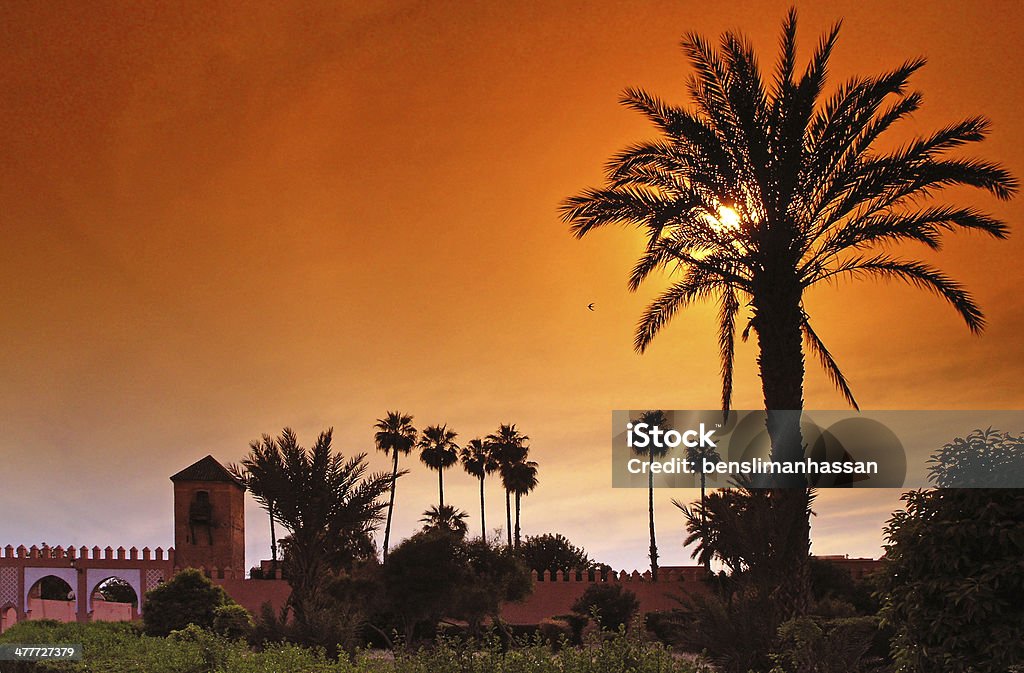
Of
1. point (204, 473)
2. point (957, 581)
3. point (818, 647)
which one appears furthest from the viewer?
point (204, 473)

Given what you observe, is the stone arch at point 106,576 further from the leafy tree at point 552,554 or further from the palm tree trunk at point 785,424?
the palm tree trunk at point 785,424

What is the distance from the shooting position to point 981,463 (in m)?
9.50

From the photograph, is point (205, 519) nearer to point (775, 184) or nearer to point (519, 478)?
point (519, 478)

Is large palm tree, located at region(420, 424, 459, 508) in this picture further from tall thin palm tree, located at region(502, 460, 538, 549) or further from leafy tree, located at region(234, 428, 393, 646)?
leafy tree, located at region(234, 428, 393, 646)

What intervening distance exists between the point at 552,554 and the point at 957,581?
51539 mm

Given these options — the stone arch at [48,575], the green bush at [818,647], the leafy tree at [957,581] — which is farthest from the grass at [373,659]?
the stone arch at [48,575]

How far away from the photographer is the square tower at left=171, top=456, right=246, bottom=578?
4762cm

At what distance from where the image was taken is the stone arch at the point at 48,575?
47.2 meters

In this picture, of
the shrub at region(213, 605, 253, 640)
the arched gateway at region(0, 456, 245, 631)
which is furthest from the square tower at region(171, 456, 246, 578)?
the shrub at region(213, 605, 253, 640)

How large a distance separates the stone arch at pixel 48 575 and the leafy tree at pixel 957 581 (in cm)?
4543

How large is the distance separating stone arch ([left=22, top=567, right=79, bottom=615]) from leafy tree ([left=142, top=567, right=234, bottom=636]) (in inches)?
1009

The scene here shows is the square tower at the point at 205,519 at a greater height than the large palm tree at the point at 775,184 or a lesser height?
lesser

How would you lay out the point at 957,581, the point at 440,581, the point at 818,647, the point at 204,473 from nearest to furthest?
1. the point at 957,581
2. the point at 818,647
3. the point at 440,581
4. the point at 204,473

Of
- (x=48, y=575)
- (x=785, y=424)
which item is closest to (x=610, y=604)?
(x=785, y=424)
